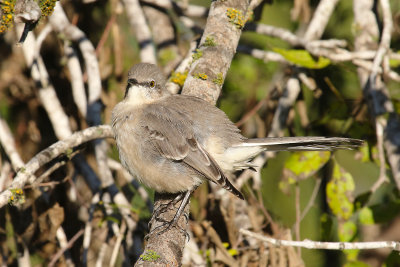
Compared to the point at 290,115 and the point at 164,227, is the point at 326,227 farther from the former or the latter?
the point at 164,227

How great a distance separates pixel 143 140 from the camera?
12.0 ft

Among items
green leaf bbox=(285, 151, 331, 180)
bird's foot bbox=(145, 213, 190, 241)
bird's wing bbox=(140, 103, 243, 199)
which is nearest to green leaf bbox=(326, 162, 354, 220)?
green leaf bbox=(285, 151, 331, 180)

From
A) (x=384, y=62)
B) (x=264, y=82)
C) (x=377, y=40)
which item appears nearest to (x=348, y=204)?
(x=384, y=62)

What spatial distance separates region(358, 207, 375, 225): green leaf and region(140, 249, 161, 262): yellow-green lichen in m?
2.43

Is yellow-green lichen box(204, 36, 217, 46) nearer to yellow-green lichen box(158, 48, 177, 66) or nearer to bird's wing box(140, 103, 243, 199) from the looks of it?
bird's wing box(140, 103, 243, 199)

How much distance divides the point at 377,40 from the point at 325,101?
1097 mm

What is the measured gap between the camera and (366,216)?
4.34m

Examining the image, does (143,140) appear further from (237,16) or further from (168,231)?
(237,16)

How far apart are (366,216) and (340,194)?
31 cm

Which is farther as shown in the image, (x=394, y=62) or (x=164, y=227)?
(x=394, y=62)

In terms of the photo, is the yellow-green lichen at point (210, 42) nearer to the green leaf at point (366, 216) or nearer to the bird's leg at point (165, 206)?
the bird's leg at point (165, 206)

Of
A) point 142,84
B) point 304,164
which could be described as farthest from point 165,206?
point 304,164

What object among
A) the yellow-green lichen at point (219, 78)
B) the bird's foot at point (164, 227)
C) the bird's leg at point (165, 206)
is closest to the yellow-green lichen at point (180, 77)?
the yellow-green lichen at point (219, 78)

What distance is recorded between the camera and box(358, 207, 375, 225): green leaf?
4320 mm
